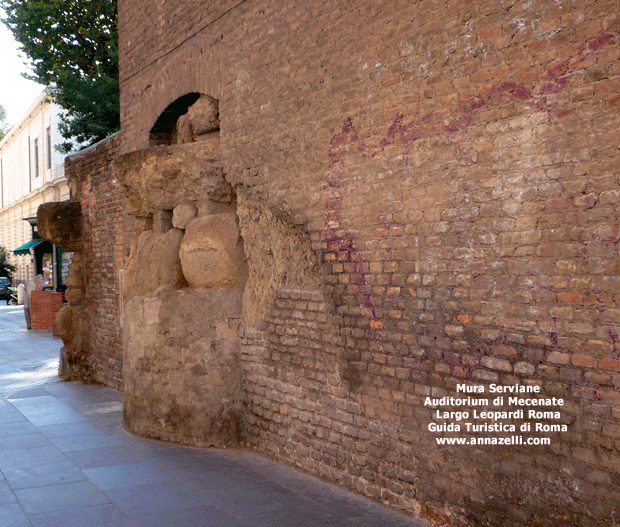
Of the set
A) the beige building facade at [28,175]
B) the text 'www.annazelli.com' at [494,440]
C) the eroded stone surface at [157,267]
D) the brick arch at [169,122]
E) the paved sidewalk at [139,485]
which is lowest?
the paved sidewalk at [139,485]

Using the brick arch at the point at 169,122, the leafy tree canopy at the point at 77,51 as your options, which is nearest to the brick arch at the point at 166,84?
the brick arch at the point at 169,122

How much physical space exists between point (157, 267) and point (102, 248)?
3409 millimetres

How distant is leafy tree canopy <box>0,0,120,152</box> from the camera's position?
16172 millimetres

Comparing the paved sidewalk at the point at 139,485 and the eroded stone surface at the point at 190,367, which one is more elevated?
the eroded stone surface at the point at 190,367

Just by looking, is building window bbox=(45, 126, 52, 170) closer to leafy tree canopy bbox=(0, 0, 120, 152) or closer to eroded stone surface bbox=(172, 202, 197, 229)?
leafy tree canopy bbox=(0, 0, 120, 152)

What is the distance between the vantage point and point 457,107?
4043 mm

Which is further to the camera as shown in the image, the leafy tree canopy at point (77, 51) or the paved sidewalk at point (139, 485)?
the leafy tree canopy at point (77, 51)

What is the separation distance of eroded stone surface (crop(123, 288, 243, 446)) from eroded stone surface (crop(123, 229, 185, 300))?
0.29 meters

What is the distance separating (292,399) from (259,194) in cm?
187

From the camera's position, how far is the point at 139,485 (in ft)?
17.3

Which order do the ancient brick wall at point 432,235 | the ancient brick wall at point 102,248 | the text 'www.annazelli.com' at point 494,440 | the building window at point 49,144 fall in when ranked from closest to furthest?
the ancient brick wall at point 432,235
the text 'www.annazelli.com' at point 494,440
the ancient brick wall at point 102,248
the building window at point 49,144

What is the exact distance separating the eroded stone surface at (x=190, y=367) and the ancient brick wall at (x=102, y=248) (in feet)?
9.10

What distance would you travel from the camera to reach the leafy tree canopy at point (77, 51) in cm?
1617

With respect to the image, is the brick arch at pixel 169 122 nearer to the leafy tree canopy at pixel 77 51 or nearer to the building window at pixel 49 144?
the leafy tree canopy at pixel 77 51
